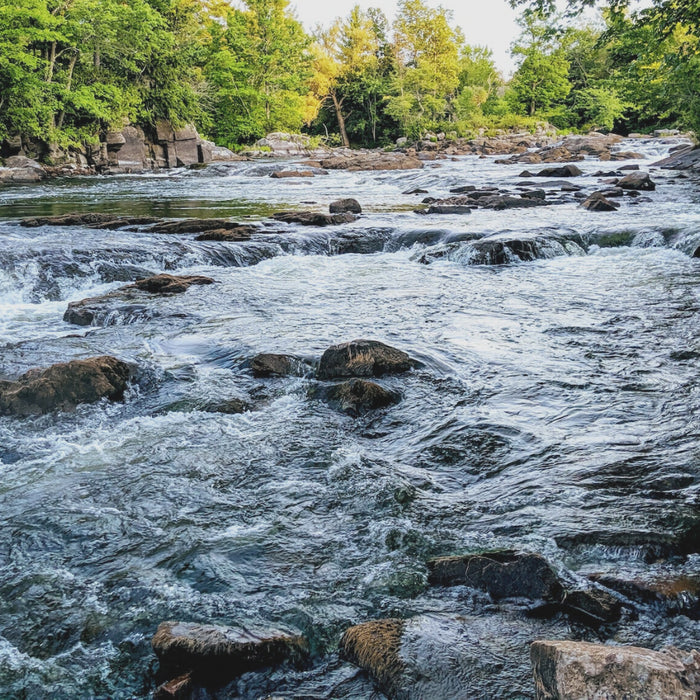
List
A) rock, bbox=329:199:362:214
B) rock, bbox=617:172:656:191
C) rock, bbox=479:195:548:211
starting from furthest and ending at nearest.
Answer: rock, bbox=617:172:656:191 → rock, bbox=479:195:548:211 → rock, bbox=329:199:362:214

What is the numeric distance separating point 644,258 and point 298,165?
70.4 feet

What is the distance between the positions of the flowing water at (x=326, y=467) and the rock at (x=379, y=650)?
6 centimetres

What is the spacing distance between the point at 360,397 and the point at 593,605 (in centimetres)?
232

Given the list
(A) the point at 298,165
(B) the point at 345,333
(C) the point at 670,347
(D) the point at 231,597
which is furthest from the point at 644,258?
(A) the point at 298,165

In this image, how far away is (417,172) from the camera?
22562mm

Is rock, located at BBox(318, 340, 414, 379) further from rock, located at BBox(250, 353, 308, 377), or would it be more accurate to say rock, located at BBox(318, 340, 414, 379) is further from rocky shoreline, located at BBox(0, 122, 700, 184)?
rocky shoreline, located at BBox(0, 122, 700, 184)

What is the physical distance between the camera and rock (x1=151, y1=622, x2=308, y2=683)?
2.04 metres

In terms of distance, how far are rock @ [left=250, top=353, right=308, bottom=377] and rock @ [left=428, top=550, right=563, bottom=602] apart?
2.59m

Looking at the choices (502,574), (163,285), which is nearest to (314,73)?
(163,285)

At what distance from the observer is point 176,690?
6.45 ft

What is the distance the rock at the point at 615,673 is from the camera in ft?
4.90

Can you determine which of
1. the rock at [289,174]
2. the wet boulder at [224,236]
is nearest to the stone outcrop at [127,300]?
the wet boulder at [224,236]

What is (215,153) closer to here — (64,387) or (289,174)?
(289,174)

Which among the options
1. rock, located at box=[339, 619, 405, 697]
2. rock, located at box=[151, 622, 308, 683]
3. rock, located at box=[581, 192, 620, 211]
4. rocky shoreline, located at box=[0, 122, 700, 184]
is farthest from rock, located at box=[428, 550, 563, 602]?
rocky shoreline, located at box=[0, 122, 700, 184]
